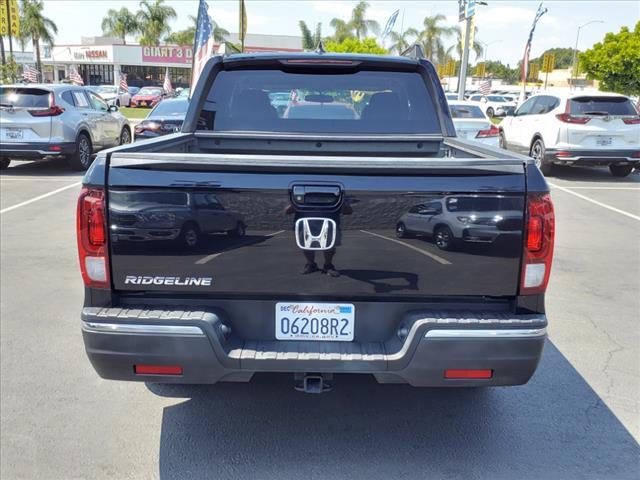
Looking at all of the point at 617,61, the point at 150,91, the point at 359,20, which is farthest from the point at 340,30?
the point at 617,61

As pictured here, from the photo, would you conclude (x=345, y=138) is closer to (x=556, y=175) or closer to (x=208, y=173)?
(x=208, y=173)

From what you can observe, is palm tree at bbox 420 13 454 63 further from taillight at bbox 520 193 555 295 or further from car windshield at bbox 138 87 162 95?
taillight at bbox 520 193 555 295

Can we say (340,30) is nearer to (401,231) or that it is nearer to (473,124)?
(473,124)

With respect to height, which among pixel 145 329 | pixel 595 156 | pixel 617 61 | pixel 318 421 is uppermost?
pixel 617 61

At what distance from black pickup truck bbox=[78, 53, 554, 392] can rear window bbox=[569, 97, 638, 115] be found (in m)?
11.2

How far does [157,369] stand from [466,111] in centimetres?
1253

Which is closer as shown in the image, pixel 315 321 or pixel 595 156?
pixel 315 321

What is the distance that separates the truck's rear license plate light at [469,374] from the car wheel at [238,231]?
108cm

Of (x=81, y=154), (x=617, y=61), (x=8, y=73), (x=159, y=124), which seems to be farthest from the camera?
(x=8, y=73)

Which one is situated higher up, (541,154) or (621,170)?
(541,154)

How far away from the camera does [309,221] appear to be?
256 centimetres

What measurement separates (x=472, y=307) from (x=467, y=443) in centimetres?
94

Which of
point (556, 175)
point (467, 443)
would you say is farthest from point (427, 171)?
point (556, 175)

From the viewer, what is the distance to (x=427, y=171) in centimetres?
255
